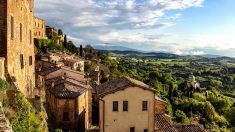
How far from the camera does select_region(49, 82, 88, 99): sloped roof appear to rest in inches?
1479

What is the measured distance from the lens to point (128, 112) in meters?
31.4

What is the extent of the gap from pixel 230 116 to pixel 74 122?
210 feet

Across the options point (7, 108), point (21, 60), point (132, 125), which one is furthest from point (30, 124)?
point (132, 125)

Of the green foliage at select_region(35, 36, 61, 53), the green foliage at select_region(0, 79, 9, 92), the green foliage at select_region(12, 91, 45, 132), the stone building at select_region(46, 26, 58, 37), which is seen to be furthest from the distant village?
the stone building at select_region(46, 26, 58, 37)

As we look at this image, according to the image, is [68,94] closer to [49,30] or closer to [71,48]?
[49,30]

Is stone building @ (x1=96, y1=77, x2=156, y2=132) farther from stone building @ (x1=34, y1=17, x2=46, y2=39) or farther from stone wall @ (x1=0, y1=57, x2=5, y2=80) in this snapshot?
stone building @ (x1=34, y1=17, x2=46, y2=39)

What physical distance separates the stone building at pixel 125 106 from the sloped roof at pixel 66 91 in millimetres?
7012

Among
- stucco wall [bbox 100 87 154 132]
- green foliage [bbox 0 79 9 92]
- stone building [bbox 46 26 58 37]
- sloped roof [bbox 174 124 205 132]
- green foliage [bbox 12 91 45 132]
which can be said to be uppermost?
stone building [bbox 46 26 58 37]

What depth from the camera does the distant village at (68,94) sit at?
68.8 ft

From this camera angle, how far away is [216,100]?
331ft

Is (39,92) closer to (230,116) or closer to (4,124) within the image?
(4,124)

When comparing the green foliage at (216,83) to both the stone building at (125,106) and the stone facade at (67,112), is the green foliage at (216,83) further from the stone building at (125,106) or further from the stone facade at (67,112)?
the stone building at (125,106)

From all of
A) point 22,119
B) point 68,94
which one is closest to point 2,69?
Result: point 22,119

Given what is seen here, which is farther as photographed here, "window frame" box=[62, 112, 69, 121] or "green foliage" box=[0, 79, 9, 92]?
"window frame" box=[62, 112, 69, 121]
